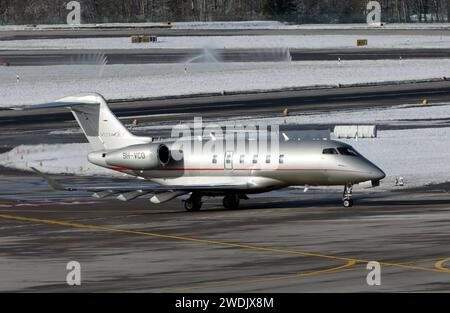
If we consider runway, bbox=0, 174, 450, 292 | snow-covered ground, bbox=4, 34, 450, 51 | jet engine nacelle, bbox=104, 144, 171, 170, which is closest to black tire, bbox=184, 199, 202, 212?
runway, bbox=0, 174, 450, 292

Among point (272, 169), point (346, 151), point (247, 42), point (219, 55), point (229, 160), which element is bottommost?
point (272, 169)

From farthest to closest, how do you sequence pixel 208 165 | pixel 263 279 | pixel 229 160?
pixel 208 165
pixel 229 160
pixel 263 279

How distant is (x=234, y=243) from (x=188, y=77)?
240ft

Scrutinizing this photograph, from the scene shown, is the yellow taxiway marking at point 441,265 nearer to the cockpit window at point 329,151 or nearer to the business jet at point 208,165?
the business jet at point 208,165

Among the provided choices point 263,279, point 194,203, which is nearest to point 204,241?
point 263,279

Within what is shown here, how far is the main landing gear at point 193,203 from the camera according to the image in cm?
5075

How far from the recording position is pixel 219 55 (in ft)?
447

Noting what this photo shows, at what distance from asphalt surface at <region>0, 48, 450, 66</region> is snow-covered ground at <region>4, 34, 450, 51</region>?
5.96m

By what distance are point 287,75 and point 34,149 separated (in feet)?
145

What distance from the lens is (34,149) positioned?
238 ft

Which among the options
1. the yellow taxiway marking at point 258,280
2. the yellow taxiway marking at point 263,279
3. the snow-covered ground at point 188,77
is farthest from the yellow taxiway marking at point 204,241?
the snow-covered ground at point 188,77

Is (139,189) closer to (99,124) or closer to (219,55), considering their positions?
(99,124)

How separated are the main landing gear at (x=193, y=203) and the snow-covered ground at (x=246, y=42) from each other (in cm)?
9610

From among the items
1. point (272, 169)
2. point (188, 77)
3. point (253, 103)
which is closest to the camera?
point (272, 169)
